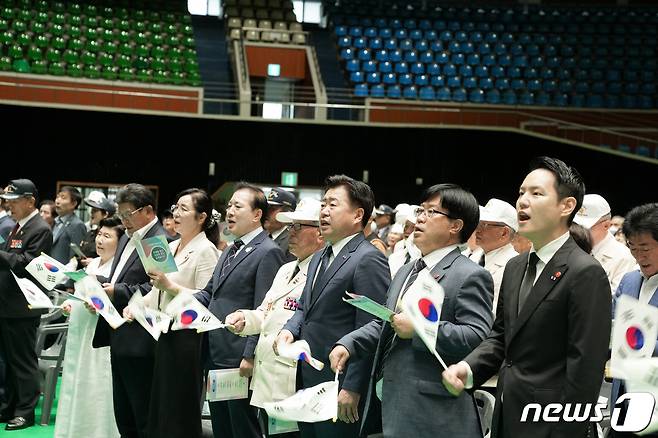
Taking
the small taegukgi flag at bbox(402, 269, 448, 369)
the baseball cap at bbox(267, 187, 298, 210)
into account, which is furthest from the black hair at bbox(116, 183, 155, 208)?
the small taegukgi flag at bbox(402, 269, 448, 369)

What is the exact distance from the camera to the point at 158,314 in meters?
4.32

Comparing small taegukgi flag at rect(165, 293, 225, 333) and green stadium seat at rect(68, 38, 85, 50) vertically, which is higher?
green stadium seat at rect(68, 38, 85, 50)

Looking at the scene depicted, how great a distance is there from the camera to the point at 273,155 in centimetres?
1525

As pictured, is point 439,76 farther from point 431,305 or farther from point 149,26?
point 431,305

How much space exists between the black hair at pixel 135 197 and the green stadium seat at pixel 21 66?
37.7 ft

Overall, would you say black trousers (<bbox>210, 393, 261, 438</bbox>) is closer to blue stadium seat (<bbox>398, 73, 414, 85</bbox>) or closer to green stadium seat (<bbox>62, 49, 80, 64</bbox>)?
green stadium seat (<bbox>62, 49, 80, 64</bbox>)

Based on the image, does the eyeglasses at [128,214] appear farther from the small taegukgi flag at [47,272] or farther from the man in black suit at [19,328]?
the man in black suit at [19,328]

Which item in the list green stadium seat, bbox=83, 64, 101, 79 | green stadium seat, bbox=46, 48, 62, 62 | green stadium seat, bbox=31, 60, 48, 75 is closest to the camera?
green stadium seat, bbox=31, 60, 48, 75

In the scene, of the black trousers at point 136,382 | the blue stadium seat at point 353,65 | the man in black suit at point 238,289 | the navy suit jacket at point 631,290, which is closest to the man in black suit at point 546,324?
the navy suit jacket at point 631,290

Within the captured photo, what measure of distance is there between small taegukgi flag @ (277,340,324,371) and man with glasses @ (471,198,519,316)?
1.59m

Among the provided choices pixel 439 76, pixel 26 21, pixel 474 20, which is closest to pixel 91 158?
pixel 26 21

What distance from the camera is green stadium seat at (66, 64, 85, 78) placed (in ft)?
52.2

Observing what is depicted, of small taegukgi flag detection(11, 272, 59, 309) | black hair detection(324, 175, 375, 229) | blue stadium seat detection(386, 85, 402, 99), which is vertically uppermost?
blue stadium seat detection(386, 85, 402, 99)

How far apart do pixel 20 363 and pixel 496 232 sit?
11.7 ft
